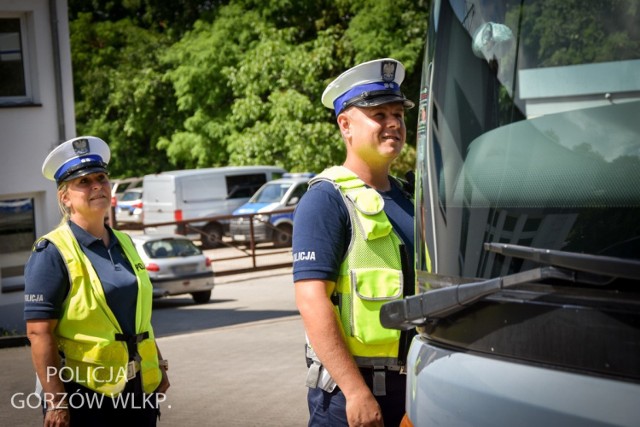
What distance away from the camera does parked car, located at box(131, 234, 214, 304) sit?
20.8m

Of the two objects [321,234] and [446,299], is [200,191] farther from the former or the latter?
[446,299]

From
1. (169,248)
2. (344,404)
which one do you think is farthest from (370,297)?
(169,248)

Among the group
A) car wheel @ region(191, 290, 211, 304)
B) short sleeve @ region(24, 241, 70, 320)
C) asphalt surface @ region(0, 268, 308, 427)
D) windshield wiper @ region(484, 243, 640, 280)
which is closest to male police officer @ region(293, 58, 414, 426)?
windshield wiper @ region(484, 243, 640, 280)

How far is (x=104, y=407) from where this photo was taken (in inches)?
169

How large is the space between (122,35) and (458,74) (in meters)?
44.1

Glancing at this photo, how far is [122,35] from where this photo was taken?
1804 inches

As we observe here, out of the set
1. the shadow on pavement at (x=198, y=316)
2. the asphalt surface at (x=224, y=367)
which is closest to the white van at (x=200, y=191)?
the shadow on pavement at (x=198, y=316)

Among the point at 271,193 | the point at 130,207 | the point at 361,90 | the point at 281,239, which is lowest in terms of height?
the point at 281,239

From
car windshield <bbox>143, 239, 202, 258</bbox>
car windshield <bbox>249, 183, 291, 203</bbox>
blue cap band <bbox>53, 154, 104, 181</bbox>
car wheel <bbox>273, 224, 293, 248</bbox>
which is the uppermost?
blue cap band <bbox>53, 154, 104, 181</bbox>

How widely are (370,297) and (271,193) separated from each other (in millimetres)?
29051

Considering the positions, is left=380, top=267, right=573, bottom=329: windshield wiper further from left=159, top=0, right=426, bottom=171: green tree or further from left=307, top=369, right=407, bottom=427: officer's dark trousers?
left=159, top=0, right=426, bottom=171: green tree

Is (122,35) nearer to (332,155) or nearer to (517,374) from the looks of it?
(332,155)

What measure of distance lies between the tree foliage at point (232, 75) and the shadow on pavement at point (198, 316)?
14.2 m

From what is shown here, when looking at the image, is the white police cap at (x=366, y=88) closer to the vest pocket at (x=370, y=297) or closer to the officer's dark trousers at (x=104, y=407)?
the vest pocket at (x=370, y=297)
